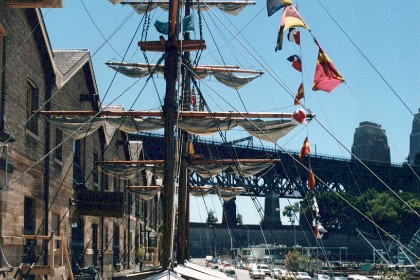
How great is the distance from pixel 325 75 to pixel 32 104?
10.0m

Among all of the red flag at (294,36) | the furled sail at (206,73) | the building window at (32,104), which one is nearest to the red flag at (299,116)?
the red flag at (294,36)

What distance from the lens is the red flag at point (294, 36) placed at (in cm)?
1708

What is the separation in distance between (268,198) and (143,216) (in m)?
62.0

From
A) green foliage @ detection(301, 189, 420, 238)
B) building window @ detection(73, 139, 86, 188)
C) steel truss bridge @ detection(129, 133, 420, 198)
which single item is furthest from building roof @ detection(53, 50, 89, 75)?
green foliage @ detection(301, 189, 420, 238)

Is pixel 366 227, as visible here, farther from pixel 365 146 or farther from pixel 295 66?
pixel 295 66

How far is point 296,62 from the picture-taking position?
1931 cm

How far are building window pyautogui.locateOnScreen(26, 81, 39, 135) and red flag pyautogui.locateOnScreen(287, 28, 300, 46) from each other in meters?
8.79

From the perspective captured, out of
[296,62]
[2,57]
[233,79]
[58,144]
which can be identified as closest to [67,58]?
[58,144]

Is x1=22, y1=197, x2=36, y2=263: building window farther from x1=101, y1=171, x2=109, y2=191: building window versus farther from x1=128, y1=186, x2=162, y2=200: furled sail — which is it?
x1=128, y1=186, x2=162, y2=200: furled sail

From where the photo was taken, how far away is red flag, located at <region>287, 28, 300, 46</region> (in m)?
17.1

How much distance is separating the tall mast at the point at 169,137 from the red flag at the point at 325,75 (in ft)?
11.7

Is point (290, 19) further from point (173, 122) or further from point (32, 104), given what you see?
point (32, 104)

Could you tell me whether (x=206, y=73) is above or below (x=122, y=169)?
above

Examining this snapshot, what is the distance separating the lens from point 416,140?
150m
